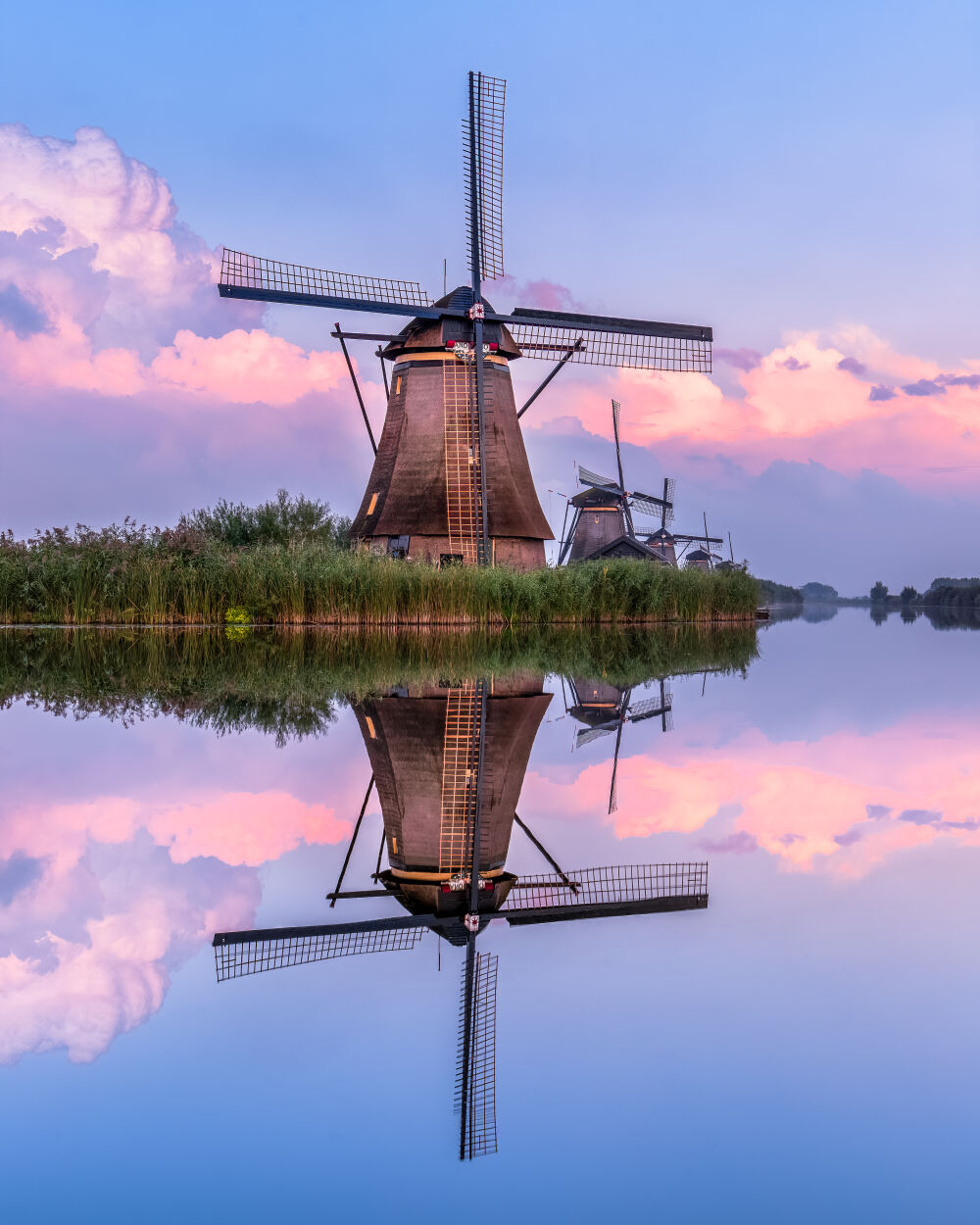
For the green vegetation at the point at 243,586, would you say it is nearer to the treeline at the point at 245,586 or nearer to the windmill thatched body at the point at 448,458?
the treeline at the point at 245,586

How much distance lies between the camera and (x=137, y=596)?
64.1 feet

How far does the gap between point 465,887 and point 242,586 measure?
1548cm

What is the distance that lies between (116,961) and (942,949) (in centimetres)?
214

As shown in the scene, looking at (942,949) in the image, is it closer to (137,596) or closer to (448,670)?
(448,670)

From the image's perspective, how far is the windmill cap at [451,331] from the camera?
23672mm

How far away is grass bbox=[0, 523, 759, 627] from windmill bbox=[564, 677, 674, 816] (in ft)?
27.1

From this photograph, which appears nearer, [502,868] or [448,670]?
[502,868]

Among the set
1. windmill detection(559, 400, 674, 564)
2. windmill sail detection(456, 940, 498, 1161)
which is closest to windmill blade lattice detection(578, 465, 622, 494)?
windmill detection(559, 400, 674, 564)

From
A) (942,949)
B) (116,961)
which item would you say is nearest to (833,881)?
(942,949)

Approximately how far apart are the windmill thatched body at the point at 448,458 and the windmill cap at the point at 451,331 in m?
0.02

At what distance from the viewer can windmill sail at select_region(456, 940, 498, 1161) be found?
2227 mm

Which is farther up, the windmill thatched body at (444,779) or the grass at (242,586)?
the grass at (242,586)

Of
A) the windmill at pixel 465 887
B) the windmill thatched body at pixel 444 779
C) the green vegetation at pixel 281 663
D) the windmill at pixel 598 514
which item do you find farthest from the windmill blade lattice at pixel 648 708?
the windmill at pixel 598 514

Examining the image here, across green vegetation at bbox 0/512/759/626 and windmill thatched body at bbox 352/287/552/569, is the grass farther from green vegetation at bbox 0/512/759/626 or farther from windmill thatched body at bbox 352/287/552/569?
windmill thatched body at bbox 352/287/552/569
